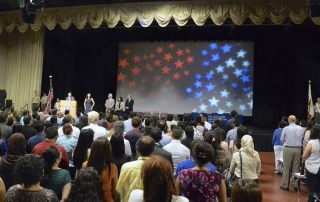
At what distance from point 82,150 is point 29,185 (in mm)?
1206

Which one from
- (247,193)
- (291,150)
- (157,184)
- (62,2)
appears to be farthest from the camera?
(62,2)

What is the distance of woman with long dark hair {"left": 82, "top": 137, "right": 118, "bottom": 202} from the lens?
2.67 metres

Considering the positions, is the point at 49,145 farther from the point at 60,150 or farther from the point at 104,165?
the point at 104,165

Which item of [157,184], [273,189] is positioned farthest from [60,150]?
[273,189]

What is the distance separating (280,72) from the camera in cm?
1322

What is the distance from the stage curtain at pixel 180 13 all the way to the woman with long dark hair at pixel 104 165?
8211 millimetres

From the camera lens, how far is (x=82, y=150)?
10.7 ft

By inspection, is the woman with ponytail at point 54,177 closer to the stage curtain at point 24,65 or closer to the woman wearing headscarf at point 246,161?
the woman wearing headscarf at point 246,161

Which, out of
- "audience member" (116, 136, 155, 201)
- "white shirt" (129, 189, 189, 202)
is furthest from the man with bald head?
"white shirt" (129, 189, 189, 202)

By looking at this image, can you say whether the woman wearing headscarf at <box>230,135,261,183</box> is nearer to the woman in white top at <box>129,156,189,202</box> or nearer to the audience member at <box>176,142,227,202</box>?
the audience member at <box>176,142,227,202</box>

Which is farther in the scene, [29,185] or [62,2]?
[62,2]

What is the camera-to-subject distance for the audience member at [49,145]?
327cm

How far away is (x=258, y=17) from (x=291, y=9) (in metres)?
0.87

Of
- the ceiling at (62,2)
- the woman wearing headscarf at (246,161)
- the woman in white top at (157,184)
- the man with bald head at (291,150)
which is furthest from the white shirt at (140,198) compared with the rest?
the ceiling at (62,2)
